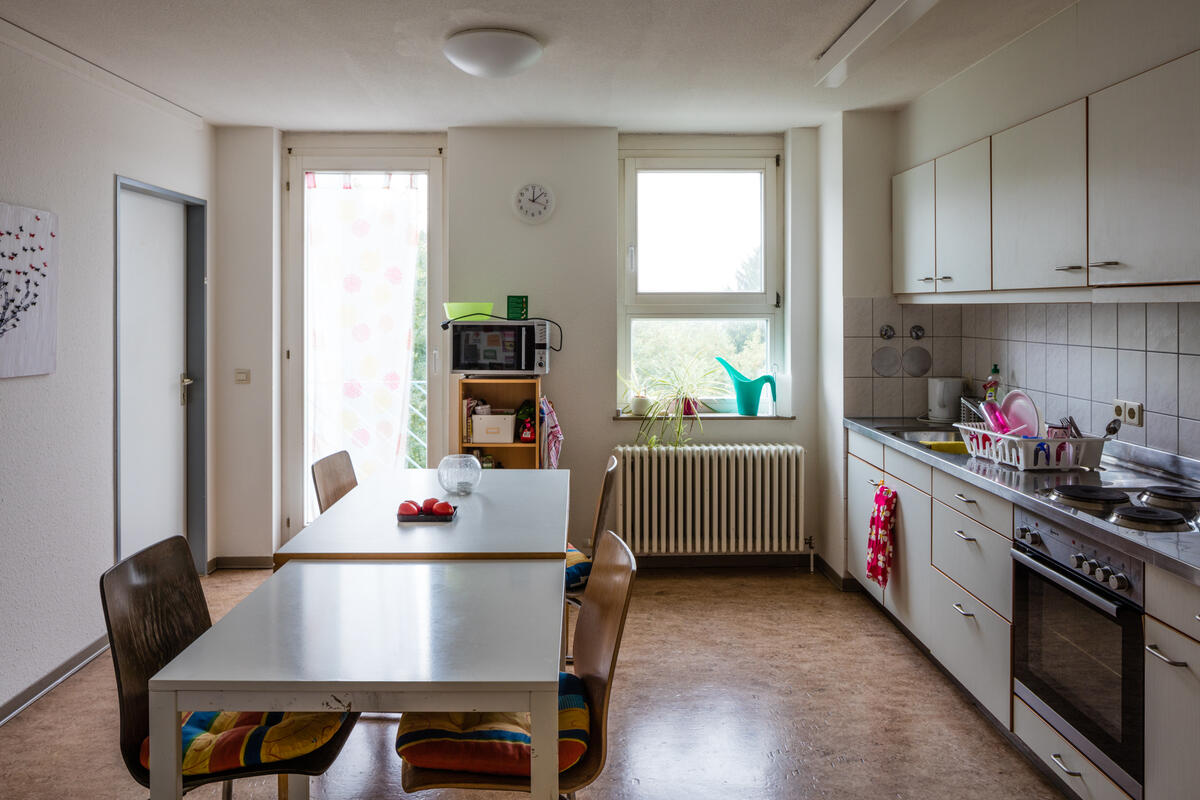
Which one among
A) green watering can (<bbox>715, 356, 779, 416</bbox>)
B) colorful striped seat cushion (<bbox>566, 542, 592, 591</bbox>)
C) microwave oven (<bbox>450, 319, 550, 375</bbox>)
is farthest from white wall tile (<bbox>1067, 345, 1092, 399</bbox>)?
microwave oven (<bbox>450, 319, 550, 375</bbox>)

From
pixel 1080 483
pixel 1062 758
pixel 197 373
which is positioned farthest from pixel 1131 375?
pixel 197 373

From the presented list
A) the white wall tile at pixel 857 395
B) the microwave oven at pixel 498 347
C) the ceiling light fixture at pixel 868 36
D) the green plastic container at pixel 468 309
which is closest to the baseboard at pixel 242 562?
the microwave oven at pixel 498 347

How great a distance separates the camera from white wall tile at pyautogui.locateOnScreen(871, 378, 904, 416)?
4480 millimetres

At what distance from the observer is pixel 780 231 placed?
5027mm

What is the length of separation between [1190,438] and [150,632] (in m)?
3.10

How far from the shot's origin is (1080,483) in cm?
276

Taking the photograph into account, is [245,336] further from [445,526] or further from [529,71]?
[445,526]

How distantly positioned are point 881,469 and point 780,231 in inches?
67.1

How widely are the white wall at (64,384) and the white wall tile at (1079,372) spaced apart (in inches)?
159

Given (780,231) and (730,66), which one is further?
(780,231)

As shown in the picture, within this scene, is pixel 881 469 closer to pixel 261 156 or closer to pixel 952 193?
pixel 952 193

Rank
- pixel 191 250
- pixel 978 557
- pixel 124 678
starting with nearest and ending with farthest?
pixel 124 678, pixel 978 557, pixel 191 250

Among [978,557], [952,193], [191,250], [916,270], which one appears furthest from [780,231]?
[191,250]

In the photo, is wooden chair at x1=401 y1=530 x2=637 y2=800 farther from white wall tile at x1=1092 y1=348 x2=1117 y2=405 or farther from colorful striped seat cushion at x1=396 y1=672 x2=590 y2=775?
white wall tile at x1=1092 y1=348 x2=1117 y2=405
